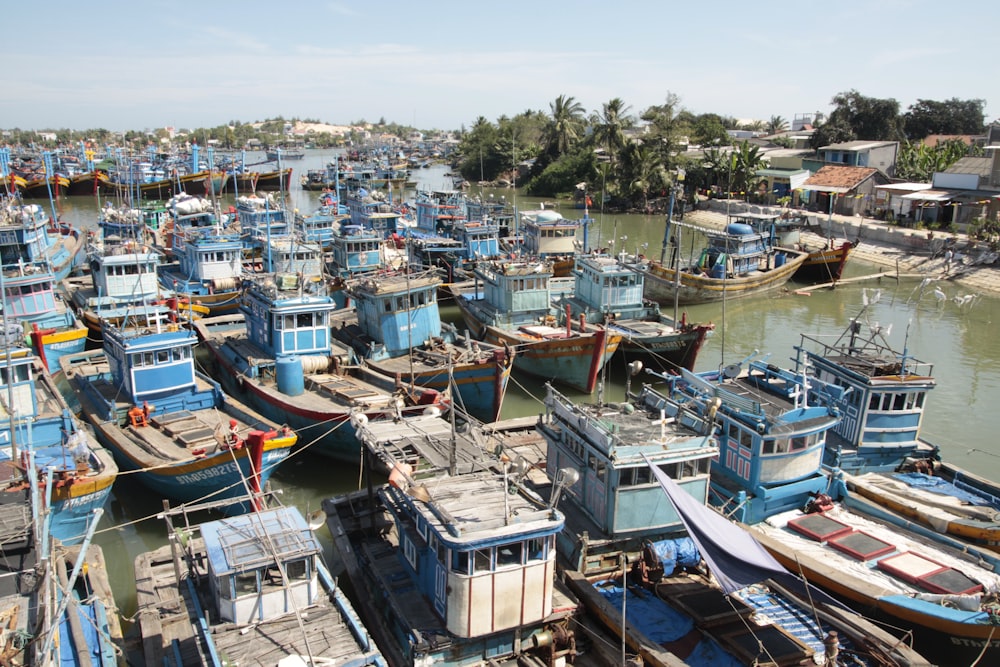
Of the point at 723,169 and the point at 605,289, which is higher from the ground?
the point at 723,169

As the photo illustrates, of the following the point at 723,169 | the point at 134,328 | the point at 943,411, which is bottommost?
the point at 943,411

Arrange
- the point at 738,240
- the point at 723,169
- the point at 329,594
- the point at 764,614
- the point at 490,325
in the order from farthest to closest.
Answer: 1. the point at 723,169
2. the point at 738,240
3. the point at 490,325
4. the point at 764,614
5. the point at 329,594

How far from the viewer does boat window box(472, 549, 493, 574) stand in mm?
9578

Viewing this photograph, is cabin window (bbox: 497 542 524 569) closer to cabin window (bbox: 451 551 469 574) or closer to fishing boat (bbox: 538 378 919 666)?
cabin window (bbox: 451 551 469 574)

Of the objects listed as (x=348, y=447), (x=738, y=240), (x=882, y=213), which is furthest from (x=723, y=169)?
(x=348, y=447)

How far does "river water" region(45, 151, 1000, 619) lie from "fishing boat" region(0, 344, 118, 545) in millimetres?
876

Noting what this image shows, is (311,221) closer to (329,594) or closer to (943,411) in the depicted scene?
(943,411)

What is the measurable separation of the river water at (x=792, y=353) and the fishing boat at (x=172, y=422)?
1.15 meters

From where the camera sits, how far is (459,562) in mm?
9609

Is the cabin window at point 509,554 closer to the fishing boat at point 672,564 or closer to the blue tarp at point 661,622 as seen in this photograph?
the fishing boat at point 672,564

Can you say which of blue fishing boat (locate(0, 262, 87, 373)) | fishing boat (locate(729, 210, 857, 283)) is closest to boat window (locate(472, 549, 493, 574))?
blue fishing boat (locate(0, 262, 87, 373))

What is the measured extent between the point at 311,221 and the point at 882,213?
3995 cm

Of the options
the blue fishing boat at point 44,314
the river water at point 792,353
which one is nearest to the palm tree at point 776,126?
the river water at point 792,353

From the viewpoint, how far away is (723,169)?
66375 mm
